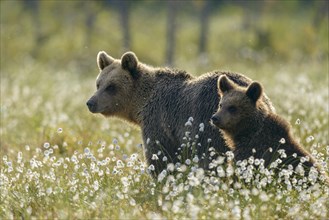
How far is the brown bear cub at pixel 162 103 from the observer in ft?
25.7

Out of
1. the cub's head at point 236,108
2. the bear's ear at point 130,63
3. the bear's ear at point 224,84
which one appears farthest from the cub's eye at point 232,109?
the bear's ear at point 130,63

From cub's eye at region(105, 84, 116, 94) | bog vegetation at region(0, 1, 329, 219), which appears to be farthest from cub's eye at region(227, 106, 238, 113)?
cub's eye at region(105, 84, 116, 94)

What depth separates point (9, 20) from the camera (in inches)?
1761

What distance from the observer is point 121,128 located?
12.5 m

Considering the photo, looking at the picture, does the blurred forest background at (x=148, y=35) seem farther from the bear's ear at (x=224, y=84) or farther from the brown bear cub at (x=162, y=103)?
the bear's ear at (x=224, y=84)

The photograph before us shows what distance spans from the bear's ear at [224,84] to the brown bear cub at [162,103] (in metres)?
0.36

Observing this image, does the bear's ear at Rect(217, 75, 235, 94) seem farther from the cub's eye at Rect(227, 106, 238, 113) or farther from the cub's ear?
the cub's ear

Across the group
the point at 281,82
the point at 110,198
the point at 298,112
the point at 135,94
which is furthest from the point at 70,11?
the point at 110,198

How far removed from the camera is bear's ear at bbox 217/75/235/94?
7.43m

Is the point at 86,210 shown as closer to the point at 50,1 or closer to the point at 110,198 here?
the point at 110,198

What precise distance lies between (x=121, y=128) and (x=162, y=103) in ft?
13.0

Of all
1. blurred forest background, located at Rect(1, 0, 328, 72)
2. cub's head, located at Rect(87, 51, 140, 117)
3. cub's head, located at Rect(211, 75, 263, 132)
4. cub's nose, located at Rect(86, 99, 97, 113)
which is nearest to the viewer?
cub's head, located at Rect(211, 75, 263, 132)

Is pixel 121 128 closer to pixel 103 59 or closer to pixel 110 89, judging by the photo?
pixel 103 59

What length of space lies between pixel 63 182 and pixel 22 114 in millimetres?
8946
